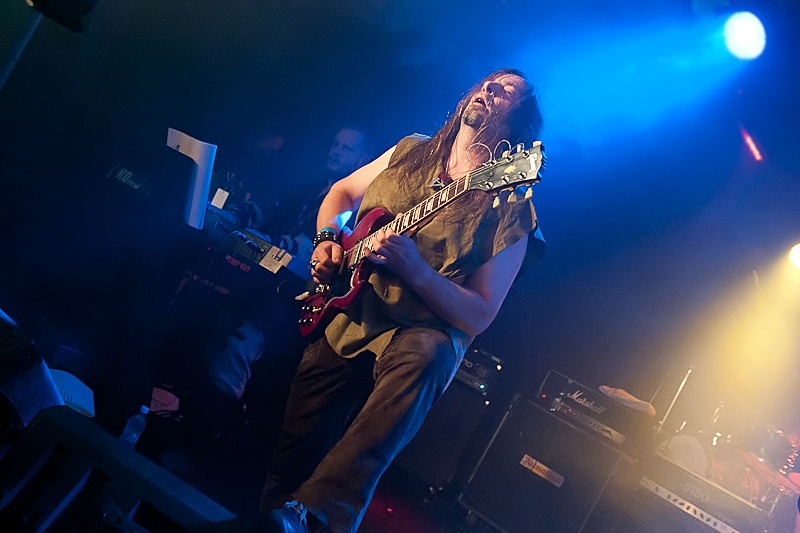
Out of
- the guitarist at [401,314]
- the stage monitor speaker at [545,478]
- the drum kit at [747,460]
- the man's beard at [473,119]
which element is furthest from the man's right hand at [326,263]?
the drum kit at [747,460]

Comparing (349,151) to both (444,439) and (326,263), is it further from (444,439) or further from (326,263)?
(326,263)

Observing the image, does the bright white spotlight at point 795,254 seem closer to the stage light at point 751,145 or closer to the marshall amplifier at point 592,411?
the stage light at point 751,145

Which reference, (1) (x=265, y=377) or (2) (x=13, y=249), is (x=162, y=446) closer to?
(1) (x=265, y=377)

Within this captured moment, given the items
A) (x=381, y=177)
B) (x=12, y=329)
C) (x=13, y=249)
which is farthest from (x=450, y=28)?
(x=12, y=329)

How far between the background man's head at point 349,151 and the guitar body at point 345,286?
2.61m

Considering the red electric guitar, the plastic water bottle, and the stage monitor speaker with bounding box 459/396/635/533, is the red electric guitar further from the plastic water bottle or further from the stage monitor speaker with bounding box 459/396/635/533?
the stage monitor speaker with bounding box 459/396/635/533

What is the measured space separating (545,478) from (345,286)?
2585 mm

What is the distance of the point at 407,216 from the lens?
2117 mm

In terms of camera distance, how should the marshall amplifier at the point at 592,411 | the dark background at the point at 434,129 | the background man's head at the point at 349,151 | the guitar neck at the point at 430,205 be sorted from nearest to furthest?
the guitar neck at the point at 430,205, the dark background at the point at 434,129, the marshall amplifier at the point at 592,411, the background man's head at the point at 349,151

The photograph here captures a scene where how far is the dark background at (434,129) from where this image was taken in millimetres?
3076

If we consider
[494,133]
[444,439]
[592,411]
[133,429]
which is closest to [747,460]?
[592,411]

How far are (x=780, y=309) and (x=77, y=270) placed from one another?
6.25 meters

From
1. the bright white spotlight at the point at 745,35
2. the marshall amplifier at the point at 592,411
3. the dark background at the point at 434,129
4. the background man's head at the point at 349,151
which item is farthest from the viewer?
the background man's head at the point at 349,151

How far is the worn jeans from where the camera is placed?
1398 millimetres
